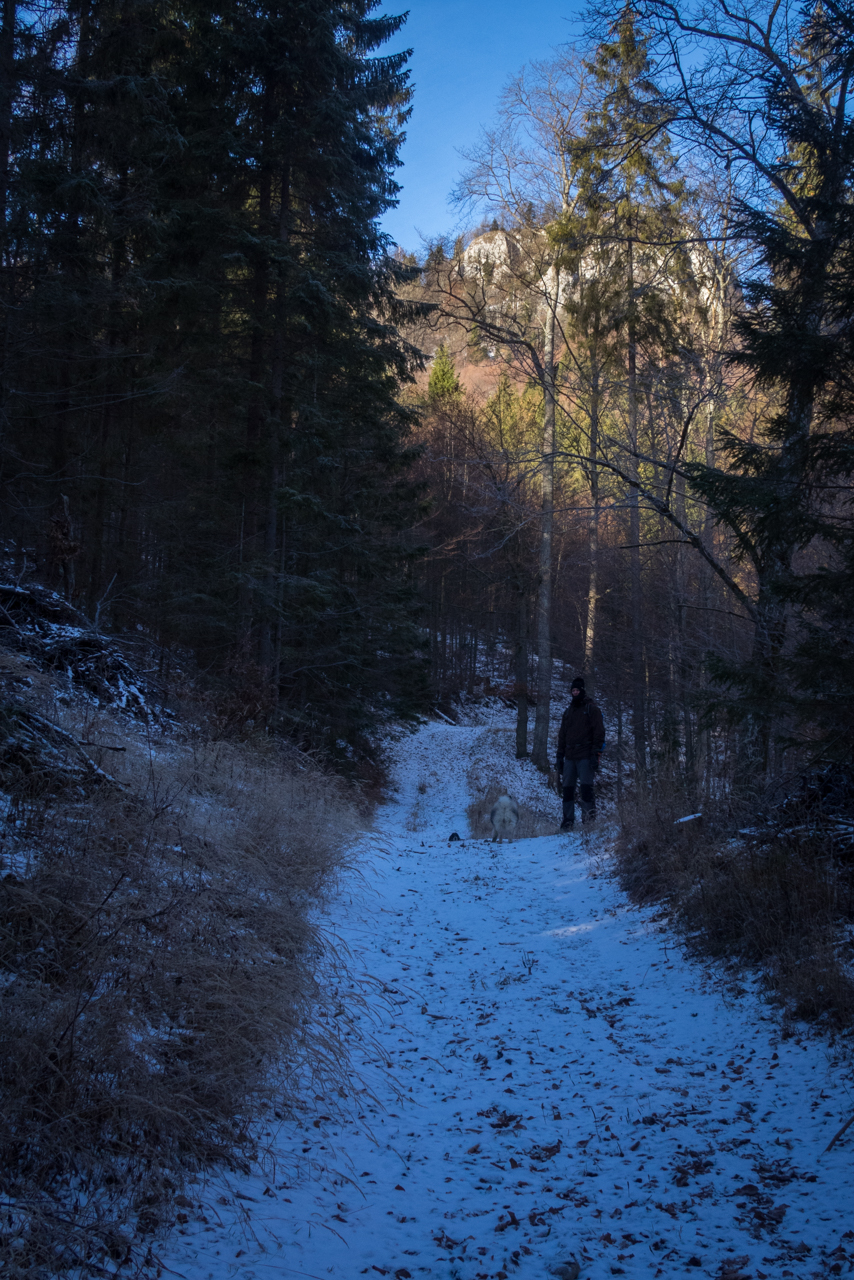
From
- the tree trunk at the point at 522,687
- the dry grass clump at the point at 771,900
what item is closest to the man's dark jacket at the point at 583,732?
the dry grass clump at the point at 771,900

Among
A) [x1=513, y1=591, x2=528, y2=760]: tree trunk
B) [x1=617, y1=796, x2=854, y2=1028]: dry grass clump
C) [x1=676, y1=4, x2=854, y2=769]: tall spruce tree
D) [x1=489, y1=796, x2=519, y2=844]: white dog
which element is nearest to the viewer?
[x1=617, y1=796, x2=854, y2=1028]: dry grass clump

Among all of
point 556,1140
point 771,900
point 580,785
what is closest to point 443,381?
point 580,785

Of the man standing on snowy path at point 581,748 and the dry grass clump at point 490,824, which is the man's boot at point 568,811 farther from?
the dry grass clump at point 490,824

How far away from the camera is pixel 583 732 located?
10977 millimetres

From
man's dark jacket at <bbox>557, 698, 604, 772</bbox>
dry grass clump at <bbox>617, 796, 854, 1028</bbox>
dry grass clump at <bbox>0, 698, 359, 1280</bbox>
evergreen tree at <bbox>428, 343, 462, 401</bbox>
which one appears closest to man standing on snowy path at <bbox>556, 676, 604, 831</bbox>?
man's dark jacket at <bbox>557, 698, 604, 772</bbox>

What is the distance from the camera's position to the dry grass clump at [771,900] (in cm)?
416

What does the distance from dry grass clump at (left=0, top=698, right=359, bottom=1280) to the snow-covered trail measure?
248 millimetres

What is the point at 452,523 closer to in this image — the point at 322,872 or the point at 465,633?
the point at 465,633

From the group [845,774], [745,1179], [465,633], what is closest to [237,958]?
[745,1179]

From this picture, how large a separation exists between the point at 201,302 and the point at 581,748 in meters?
9.93

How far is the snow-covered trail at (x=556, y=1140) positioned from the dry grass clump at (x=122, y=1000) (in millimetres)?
248

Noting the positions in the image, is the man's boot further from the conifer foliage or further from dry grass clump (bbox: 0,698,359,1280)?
dry grass clump (bbox: 0,698,359,1280)

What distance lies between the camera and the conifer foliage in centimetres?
1180

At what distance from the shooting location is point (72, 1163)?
2.50 metres
